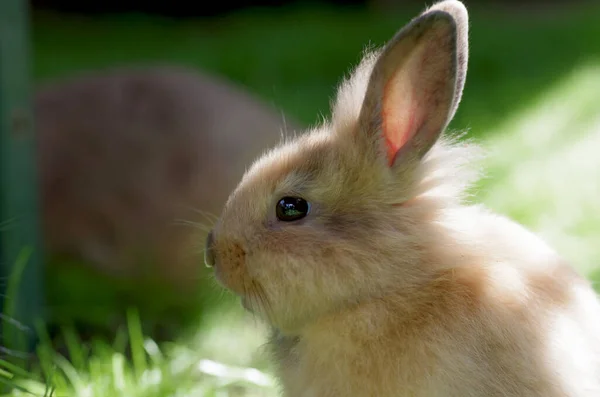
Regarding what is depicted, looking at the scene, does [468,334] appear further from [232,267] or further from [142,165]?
[142,165]

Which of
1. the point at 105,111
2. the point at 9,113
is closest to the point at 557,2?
the point at 105,111

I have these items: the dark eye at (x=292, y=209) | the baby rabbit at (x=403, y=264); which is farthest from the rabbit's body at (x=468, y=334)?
the dark eye at (x=292, y=209)

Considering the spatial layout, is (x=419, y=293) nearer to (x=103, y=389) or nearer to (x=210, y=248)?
(x=210, y=248)

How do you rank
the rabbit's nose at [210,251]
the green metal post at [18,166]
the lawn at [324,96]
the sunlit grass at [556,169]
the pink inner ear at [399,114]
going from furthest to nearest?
the sunlit grass at [556,169]
the green metal post at [18,166]
the lawn at [324,96]
the rabbit's nose at [210,251]
the pink inner ear at [399,114]

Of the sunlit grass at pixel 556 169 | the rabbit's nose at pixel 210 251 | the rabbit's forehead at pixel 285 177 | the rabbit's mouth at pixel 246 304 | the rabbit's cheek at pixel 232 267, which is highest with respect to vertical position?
the sunlit grass at pixel 556 169

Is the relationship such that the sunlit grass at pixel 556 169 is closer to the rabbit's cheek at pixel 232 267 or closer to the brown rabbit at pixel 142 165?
the brown rabbit at pixel 142 165

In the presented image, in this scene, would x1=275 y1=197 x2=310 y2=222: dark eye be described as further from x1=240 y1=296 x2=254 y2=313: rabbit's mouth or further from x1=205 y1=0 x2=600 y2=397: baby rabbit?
x1=240 y1=296 x2=254 y2=313: rabbit's mouth

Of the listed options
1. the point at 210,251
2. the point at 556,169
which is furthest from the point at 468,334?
the point at 556,169
